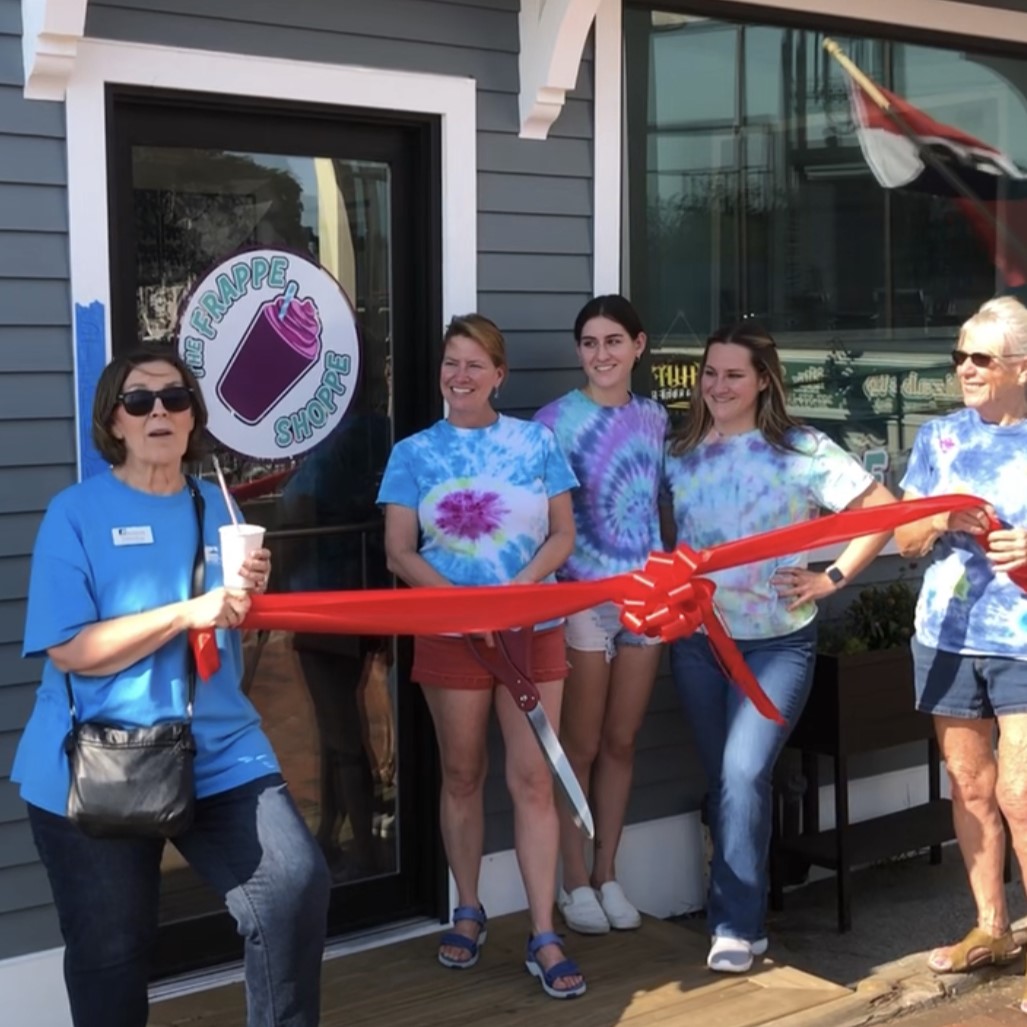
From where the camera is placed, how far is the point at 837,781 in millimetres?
4887

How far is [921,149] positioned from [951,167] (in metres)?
0.18

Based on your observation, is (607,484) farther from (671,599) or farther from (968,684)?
(968,684)

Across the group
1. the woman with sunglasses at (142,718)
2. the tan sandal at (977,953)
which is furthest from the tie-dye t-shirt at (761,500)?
the woman with sunglasses at (142,718)

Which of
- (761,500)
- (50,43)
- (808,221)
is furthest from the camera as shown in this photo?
(808,221)

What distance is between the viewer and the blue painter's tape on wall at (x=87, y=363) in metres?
3.83

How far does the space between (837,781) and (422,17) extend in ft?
8.65

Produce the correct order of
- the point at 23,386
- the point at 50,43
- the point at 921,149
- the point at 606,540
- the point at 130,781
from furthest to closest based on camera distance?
the point at 921,149
the point at 606,540
the point at 23,386
the point at 50,43
the point at 130,781

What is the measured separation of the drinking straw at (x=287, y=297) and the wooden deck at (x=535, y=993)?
6.01ft

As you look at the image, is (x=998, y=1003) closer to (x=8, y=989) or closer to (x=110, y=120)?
(x=8, y=989)

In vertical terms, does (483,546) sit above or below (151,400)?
below

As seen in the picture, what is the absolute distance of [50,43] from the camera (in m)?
3.64

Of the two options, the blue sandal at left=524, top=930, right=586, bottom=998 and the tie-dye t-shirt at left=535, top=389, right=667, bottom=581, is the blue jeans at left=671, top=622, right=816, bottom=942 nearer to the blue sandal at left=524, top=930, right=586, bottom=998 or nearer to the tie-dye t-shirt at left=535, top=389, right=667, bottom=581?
the tie-dye t-shirt at left=535, top=389, right=667, bottom=581

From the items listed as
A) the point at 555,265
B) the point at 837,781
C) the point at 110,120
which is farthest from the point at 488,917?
the point at 110,120

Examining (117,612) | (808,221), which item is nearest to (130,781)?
(117,612)
